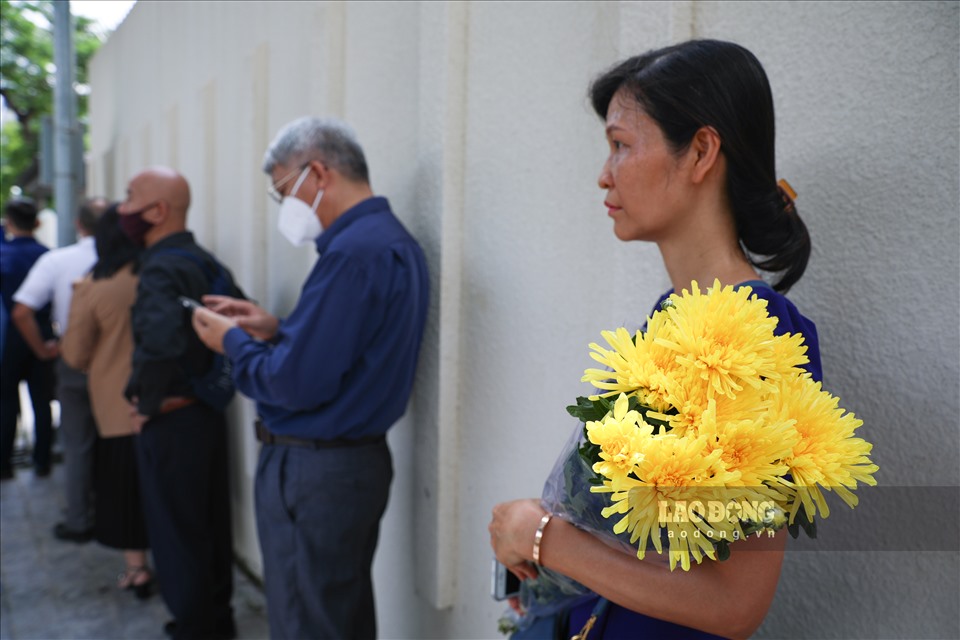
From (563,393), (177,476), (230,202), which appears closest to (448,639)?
(563,393)

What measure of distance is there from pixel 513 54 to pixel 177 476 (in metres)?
2.38

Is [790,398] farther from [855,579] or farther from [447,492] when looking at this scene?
[447,492]

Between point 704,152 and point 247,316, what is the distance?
2032mm

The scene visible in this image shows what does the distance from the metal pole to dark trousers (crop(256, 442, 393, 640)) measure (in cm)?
496

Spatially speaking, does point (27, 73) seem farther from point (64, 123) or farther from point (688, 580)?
point (688, 580)

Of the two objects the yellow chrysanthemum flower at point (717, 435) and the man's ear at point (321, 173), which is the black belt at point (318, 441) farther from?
the yellow chrysanthemum flower at point (717, 435)

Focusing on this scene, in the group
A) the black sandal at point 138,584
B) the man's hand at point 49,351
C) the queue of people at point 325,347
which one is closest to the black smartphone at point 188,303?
the queue of people at point 325,347

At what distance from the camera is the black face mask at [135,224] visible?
3.44 meters

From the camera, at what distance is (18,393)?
506cm

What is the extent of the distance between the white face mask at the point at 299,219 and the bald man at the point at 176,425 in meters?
0.78

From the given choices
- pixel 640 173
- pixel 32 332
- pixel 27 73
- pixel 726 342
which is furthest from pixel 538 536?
pixel 27 73

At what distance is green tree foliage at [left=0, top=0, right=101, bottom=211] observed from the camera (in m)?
6.40

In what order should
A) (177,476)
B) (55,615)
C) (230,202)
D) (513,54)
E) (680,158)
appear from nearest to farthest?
(680,158) < (513,54) < (177,476) < (55,615) < (230,202)

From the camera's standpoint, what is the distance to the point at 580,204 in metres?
2.10
